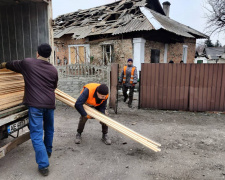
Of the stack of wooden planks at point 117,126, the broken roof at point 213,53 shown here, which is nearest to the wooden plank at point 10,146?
the stack of wooden planks at point 117,126

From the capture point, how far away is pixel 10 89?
279 centimetres

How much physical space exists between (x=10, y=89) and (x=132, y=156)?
2334mm

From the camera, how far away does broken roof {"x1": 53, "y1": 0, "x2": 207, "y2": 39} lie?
10.0 m

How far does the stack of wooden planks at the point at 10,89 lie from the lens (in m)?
2.64

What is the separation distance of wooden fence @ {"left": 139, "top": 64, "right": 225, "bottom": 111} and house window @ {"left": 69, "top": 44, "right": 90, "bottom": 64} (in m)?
6.59

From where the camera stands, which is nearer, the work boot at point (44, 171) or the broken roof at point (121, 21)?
the work boot at point (44, 171)

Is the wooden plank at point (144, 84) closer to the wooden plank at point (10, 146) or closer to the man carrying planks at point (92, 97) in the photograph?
the man carrying planks at point (92, 97)

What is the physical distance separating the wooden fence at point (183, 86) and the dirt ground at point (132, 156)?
1.19m

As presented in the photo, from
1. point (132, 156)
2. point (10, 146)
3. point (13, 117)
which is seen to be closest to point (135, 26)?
point (132, 156)

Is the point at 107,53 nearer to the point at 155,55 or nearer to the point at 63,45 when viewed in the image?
the point at 155,55

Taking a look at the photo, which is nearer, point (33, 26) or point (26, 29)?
point (33, 26)

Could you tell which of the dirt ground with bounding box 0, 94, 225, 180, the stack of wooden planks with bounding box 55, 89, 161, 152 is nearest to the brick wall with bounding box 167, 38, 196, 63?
the dirt ground with bounding box 0, 94, 225, 180

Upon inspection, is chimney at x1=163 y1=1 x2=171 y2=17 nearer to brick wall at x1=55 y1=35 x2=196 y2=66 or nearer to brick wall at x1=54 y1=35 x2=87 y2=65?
brick wall at x1=55 y1=35 x2=196 y2=66

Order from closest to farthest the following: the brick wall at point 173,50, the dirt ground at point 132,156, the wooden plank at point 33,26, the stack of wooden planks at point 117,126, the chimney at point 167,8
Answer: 1. the dirt ground at point 132,156
2. the stack of wooden planks at point 117,126
3. the wooden plank at point 33,26
4. the brick wall at point 173,50
5. the chimney at point 167,8
